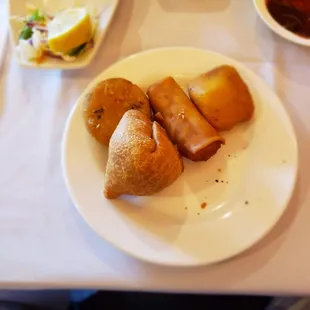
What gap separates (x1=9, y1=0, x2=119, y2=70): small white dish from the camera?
790mm

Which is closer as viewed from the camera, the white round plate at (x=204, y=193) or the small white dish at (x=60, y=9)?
the white round plate at (x=204, y=193)

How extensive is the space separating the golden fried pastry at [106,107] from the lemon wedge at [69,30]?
11 cm

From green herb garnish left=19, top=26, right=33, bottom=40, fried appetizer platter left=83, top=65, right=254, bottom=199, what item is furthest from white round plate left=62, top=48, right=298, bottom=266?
green herb garnish left=19, top=26, right=33, bottom=40

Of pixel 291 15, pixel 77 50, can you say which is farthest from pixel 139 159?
pixel 291 15

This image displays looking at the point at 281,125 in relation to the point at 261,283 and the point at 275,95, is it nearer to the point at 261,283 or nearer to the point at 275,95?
the point at 275,95

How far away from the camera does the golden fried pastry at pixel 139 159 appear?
2.03 ft

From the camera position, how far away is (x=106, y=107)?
2.31ft

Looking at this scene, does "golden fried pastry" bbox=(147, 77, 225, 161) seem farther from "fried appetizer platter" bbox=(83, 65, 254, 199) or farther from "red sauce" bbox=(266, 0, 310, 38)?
"red sauce" bbox=(266, 0, 310, 38)

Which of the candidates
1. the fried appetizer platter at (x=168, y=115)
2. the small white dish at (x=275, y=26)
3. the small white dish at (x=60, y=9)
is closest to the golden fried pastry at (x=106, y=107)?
the fried appetizer platter at (x=168, y=115)

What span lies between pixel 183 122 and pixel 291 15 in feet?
0.89

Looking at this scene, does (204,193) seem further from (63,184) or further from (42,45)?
(42,45)

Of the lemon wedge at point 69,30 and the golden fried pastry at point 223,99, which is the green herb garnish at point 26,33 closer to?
the lemon wedge at point 69,30

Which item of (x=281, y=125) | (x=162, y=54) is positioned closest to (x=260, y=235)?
(x=281, y=125)

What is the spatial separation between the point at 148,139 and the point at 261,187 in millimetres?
181
